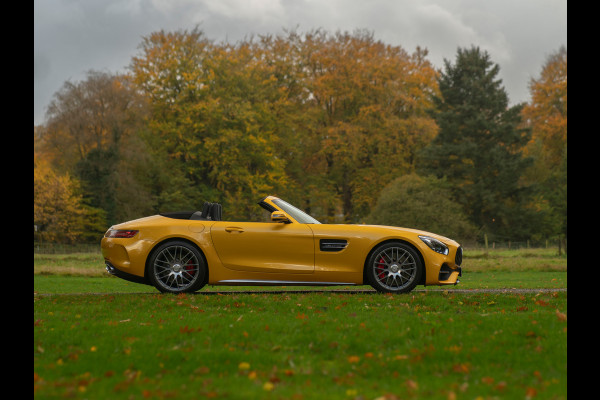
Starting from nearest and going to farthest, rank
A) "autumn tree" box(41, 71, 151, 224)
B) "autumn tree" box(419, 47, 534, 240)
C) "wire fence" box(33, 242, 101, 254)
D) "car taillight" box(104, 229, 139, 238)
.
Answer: "car taillight" box(104, 229, 139, 238) < "wire fence" box(33, 242, 101, 254) < "autumn tree" box(41, 71, 151, 224) < "autumn tree" box(419, 47, 534, 240)

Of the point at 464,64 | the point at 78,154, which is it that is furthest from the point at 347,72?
the point at 78,154

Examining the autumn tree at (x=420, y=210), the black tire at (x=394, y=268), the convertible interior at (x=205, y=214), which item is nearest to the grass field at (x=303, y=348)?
the black tire at (x=394, y=268)

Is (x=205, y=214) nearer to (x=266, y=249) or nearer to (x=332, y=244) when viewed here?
(x=266, y=249)

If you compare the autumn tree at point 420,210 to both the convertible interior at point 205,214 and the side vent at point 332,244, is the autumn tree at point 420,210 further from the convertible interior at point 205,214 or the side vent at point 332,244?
the side vent at point 332,244

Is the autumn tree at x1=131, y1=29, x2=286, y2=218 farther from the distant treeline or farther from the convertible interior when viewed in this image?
the convertible interior

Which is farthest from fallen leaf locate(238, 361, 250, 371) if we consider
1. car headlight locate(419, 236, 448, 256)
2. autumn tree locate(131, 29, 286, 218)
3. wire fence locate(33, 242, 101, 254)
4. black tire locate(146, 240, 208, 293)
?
autumn tree locate(131, 29, 286, 218)

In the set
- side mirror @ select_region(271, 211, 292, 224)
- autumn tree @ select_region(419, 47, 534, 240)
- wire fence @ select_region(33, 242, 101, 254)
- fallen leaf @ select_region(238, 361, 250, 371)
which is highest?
autumn tree @ select_region(419, 47, 534, 240)

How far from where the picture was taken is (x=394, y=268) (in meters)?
10.3

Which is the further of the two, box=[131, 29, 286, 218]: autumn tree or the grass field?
box=[131, 29, 286, 218]: autumn tree

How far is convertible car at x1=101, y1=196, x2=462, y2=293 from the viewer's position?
10219 millimetres

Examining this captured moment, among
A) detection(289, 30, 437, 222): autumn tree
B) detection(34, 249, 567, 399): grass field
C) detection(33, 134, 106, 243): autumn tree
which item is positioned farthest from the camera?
detection(289, 30, 437, 222): autumn tree

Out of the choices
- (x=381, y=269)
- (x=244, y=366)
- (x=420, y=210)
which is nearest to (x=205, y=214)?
(x=381, y=269)

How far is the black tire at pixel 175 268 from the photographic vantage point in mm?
10281
